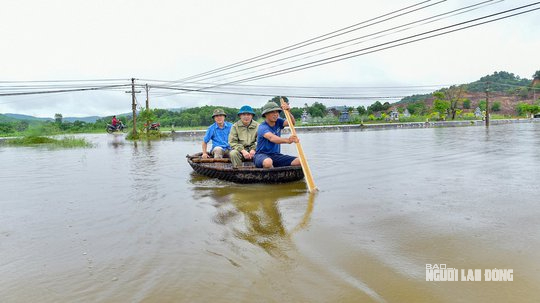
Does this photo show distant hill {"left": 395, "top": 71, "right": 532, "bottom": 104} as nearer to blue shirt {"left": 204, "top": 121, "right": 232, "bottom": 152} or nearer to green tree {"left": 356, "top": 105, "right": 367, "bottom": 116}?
green tree {"left": 356, "top": 105, "right": 367, "bottom": 116}

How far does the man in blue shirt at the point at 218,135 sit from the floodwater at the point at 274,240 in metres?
1.80

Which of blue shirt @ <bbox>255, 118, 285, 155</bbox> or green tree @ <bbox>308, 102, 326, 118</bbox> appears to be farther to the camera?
green tree @ <bbox>308, 102, 326, 118</bbox>

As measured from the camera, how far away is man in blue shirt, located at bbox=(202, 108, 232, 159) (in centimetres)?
851

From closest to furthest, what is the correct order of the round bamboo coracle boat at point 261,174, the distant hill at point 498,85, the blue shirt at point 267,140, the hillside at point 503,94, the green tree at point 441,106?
1. the round bamboo coracle boat at point 261,174
2. the blue shirt at point 267,140
3. the green tree at point 441,106
4. the hillside at point 503,94
5. the distant hill at point 498,85

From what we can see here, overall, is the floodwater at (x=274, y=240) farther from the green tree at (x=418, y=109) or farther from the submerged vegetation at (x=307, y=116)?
the green tree at (x=418, y=109)

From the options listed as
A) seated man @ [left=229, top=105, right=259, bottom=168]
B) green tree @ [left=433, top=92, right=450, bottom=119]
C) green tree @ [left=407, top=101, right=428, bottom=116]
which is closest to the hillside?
green tree @ [left=407, top=101, right=428, bottom=116]

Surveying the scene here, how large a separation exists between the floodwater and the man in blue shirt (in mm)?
1805

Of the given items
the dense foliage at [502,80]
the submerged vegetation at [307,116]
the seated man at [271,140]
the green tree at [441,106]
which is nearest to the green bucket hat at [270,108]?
the seated man at [271,140]

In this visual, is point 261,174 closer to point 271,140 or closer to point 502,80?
point 271,140

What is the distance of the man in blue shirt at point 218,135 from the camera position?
8.51m

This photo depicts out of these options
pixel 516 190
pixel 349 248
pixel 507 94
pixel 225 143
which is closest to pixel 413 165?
pixel 516 190

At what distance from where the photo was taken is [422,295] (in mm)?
2359

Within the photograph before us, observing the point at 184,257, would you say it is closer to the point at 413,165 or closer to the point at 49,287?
the point at 49,287

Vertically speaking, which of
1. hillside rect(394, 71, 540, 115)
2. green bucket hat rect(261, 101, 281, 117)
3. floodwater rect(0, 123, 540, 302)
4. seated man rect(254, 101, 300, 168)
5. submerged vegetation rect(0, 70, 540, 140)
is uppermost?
hillside rect(394, 71, 540, 115)
